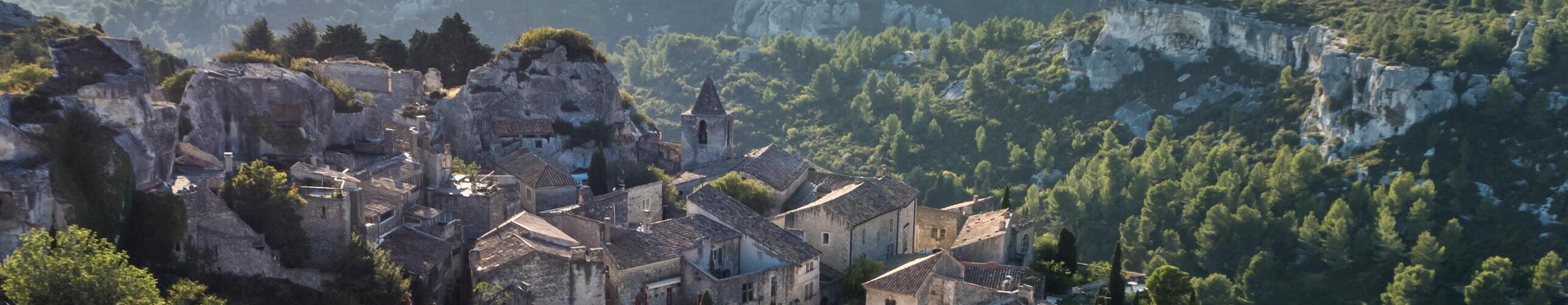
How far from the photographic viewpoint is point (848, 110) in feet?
389

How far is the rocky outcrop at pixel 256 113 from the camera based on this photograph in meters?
44.8

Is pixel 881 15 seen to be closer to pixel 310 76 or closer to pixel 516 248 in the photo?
pixel 310 76

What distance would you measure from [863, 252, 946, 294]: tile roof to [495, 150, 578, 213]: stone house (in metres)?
10.5

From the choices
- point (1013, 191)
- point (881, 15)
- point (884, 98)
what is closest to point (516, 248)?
point (1013, 191)

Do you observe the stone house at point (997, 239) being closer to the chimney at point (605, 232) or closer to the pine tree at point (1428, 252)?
the chimney at point (605, 232)

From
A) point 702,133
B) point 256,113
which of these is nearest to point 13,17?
point 256,113

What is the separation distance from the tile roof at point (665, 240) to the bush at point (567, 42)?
18005 millimetres

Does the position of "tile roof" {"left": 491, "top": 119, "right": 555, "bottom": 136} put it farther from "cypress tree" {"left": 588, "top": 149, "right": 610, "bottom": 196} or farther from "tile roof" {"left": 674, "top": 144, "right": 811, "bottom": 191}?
"tile roof" {"left": 674, "top": 144, "right": 811, "bottom": 191}

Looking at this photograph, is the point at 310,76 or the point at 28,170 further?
the point at 310,76

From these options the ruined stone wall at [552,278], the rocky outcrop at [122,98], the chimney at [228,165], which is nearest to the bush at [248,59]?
the rocky outcrop at [122,98]

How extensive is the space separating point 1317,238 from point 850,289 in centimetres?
3662

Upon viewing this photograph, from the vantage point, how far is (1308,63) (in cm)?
9581

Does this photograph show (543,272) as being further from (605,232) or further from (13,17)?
(13,17)

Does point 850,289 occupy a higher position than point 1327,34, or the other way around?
point 1327,34
